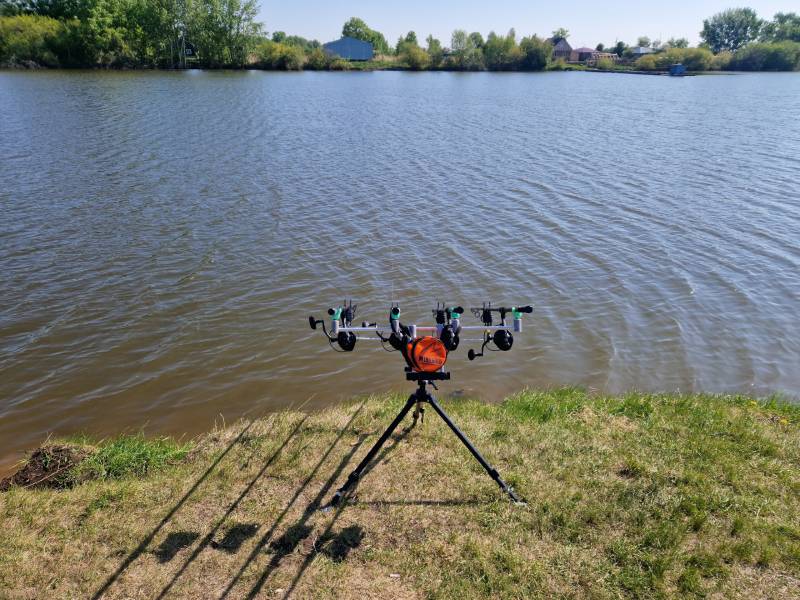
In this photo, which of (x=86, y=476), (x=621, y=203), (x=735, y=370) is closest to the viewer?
(x=86, y=476)

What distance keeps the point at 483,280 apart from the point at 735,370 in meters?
5.86

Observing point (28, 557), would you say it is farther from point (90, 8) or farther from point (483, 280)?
point (90, 8)

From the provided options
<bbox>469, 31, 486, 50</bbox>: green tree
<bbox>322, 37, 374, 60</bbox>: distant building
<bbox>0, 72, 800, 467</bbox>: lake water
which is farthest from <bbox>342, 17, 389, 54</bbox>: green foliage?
<bbox>0, 72, 800, 467</bbox>: lake water

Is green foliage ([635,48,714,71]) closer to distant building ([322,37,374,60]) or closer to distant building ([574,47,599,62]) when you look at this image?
distant building ([574,47,599,62])

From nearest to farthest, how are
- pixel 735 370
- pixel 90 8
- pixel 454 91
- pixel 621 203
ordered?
1. pixel 735 370
2. pixel 621 203
3. pixel 454 91
4. pixel 90 8

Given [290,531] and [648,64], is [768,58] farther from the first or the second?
[290,531]

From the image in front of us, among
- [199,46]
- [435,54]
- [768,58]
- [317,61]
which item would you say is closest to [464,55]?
[435,54]

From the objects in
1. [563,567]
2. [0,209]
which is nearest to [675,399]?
[563,567]

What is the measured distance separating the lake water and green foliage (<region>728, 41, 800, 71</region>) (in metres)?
109

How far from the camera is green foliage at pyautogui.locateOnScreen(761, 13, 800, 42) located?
474 feet

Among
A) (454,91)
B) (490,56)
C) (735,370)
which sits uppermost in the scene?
(490,56)

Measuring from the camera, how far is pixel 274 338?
37.7 ft

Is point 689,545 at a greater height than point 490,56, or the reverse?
point 490,56

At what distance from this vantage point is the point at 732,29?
541 ft
